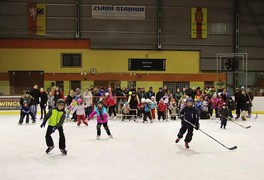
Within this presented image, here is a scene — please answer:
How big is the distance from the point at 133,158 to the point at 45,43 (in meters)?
18.6

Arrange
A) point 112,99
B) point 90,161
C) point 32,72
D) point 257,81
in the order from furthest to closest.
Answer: point 257,81, point 32,72, point 112,99, point 90,161

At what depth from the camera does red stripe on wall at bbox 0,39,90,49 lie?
2286cm

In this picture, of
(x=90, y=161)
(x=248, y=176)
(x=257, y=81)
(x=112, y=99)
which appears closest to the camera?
(x=248, y=176)

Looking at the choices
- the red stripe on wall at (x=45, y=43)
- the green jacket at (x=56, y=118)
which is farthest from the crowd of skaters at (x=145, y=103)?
the red stripe on wall at (x=45, y=43)

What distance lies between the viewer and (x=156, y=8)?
24109mm

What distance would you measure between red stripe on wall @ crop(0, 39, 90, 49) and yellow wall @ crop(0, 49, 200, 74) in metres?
0.30

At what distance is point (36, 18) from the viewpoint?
2283 centimetres

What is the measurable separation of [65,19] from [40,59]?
358 centimetres

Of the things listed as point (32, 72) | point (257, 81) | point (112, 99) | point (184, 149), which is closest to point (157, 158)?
point (184, 149)

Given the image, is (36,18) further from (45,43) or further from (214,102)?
(214,102)

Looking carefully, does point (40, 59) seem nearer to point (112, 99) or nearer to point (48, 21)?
point (48, 21)

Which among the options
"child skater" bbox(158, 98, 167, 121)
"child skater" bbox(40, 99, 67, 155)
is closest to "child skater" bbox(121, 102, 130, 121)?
"child skater" bbox(158, 98, 167, 121)

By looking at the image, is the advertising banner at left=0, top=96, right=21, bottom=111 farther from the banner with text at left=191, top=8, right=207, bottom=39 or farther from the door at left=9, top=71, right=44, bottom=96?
the banner with text at left=191, top=8, right=207, bottom=39

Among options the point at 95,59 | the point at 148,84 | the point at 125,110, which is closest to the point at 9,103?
the point at 125,110
